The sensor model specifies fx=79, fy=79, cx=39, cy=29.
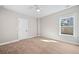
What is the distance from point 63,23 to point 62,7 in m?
0.36

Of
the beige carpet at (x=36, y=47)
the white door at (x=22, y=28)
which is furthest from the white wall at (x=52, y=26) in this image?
the white door at (x=22, y=28)

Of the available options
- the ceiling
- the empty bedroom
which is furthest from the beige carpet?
the ceiling

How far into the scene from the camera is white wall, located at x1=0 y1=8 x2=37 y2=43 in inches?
68.5

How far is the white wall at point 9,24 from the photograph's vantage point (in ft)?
5.71

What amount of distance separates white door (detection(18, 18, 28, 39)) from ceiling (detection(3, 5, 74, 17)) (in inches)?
7.2

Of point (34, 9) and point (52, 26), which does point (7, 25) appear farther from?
point (52, 26)

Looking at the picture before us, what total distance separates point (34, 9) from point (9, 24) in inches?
26.2

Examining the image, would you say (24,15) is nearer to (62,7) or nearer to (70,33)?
(62,7)

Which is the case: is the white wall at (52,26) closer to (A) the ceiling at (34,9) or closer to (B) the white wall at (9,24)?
(A) the ceiling at (34,9)

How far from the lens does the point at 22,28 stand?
73.7 inches

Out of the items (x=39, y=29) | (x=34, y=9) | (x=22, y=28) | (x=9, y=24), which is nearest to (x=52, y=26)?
(x=39, y=29)

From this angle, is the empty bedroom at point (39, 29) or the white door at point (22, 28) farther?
the white door at point (22, 28)
